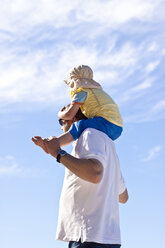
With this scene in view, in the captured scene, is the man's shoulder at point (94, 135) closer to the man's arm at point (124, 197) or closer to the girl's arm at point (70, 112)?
the girl's arm at point (70, 112)

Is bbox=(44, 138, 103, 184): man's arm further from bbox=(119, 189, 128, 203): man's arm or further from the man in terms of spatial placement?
bbox=(119, 189, 128, 203): man's arm

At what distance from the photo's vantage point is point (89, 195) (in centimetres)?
427

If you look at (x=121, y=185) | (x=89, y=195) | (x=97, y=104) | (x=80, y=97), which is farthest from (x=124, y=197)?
(x=80, y=97)

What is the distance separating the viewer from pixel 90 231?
13.4 ft

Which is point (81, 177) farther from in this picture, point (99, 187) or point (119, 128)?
point (119, 128)

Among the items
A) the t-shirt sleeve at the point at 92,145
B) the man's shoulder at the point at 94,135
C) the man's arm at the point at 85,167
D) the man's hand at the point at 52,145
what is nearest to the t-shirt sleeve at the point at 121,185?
the man's shoulder at the point at 94,135

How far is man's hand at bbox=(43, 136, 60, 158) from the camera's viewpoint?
4398 mm

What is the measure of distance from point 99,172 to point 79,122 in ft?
2.60

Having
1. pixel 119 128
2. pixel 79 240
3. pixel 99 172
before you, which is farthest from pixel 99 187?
pixel 119 128

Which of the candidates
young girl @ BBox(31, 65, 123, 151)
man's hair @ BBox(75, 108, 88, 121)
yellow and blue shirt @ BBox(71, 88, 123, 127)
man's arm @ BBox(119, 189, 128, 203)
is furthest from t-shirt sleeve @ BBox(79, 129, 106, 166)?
man's arm @ BBox(119, 189, 128, 203)

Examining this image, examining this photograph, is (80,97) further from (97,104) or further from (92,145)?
(92,145)

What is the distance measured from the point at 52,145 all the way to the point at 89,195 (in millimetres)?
670

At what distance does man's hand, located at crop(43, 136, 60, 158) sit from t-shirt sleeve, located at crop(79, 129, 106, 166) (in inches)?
10.2

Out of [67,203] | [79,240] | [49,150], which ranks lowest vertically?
[79,240]
